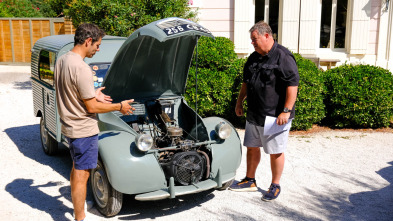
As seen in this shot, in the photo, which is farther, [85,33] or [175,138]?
[175,138]

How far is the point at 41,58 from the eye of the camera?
6457mm

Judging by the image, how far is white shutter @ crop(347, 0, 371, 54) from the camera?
35.5ft

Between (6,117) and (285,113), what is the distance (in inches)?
267

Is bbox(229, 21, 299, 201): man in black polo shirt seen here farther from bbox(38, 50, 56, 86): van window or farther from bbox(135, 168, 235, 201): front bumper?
bbox(38, 50, 56, 86): van window

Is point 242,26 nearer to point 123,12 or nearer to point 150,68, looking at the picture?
point 123,12

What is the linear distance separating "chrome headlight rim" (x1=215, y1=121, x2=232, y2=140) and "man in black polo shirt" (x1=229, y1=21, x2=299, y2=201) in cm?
33

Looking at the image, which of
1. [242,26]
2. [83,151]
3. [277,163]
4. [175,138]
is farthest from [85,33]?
[242,26]

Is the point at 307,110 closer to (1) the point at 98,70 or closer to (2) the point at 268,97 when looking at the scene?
(2) the point at 268,97

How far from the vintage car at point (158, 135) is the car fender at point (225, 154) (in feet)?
0.04

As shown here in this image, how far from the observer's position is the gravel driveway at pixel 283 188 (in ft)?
15.6

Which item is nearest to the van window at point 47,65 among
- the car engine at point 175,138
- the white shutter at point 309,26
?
the car engine at point 175,138

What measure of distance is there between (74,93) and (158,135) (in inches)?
61.9

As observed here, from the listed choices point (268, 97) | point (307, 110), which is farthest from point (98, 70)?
point (307, 110)

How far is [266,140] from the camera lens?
500cm
